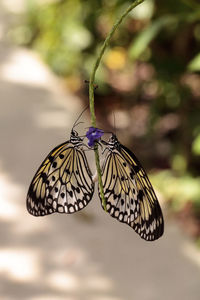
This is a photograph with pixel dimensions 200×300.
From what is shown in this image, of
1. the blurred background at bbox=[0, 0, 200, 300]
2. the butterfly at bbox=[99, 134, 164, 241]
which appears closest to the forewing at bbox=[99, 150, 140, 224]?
the butterfly at bbox=[99, 134, 164, 241]

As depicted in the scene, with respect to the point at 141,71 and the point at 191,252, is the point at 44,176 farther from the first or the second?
the point at 141,71

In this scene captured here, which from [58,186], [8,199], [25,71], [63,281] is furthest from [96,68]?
[25,71]

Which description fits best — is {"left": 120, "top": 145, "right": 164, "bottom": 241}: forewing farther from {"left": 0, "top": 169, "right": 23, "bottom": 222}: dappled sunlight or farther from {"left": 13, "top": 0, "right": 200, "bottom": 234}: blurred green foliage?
{"left": 0, "top": 169, "right": 23, "bottom": 222}: dappled sunlight

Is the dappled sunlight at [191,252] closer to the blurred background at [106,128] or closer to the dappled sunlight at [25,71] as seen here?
the blurred background at [106,128]

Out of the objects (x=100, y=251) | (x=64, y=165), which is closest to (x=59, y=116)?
(x=100, y=251)

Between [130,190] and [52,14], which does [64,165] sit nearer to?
[130,190]

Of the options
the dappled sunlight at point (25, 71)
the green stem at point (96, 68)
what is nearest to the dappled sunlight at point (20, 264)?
the dappled sunlight at point (25, 71)

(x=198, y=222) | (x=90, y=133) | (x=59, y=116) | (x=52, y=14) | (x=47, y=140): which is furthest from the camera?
(x=52, y=14)
